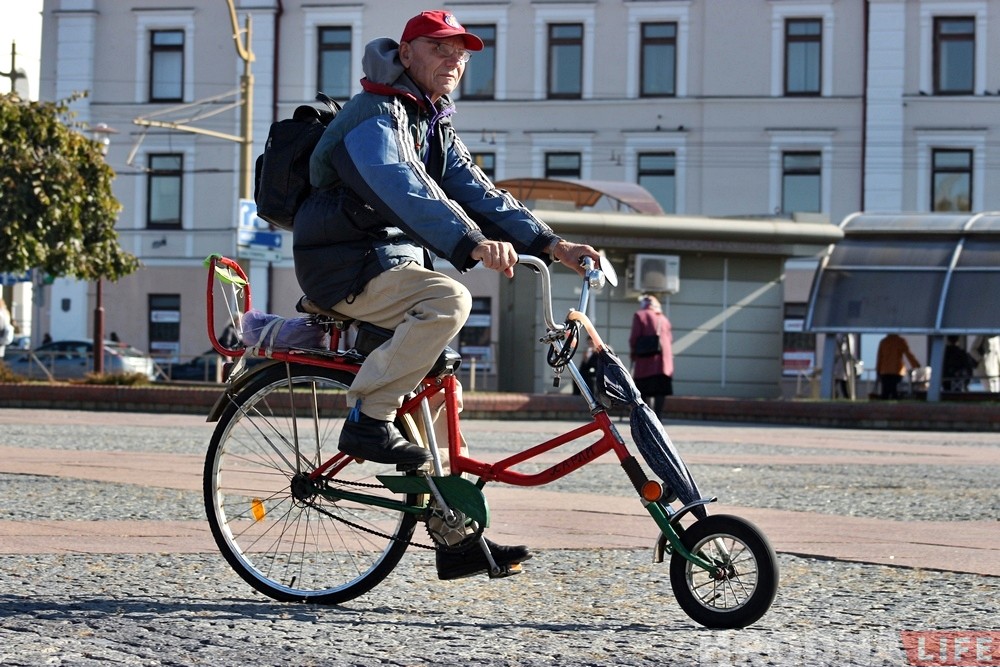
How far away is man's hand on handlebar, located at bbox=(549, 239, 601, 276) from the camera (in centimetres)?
441

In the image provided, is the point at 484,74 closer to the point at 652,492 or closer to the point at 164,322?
the point at 164,322

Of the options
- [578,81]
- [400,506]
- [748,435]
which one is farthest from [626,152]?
[400,506]

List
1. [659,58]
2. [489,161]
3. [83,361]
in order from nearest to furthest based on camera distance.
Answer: [83,361] < [659,58] < [489,161]

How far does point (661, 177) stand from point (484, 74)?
5387mm

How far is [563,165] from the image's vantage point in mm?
41312

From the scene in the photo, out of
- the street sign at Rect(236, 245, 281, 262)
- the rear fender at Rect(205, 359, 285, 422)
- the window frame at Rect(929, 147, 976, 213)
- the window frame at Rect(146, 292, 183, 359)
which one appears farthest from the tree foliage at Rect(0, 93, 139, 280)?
the rear fender at Rect(205, 359, 285, 422)

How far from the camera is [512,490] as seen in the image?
846cm

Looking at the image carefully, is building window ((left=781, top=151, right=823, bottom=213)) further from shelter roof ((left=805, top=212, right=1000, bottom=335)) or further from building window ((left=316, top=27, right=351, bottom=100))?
shelter roof ((left=805, top=212, right=1000, bottom=335))

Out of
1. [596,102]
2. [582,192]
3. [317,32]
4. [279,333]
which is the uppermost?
[317,32]

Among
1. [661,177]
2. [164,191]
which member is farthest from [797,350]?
[164,191]

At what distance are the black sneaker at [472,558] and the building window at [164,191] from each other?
1566 inches

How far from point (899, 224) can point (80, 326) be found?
26.1 m

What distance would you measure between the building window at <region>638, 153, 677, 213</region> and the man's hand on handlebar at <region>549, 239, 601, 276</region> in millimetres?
36718

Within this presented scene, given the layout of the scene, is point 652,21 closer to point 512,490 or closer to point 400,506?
point 512,490
